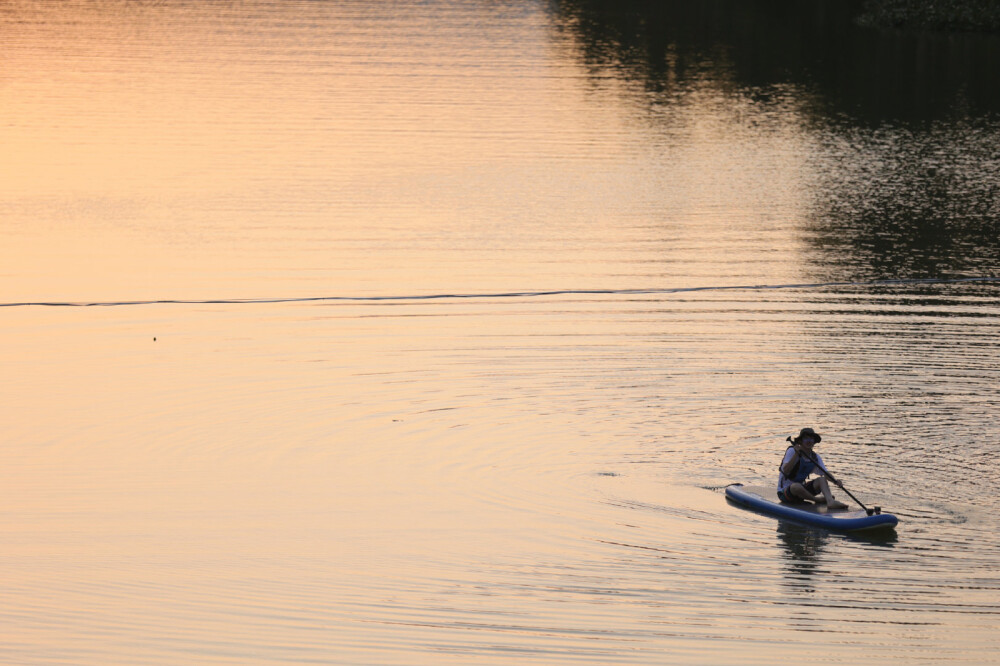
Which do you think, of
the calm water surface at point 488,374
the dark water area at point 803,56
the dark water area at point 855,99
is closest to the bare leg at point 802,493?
the calm water surface at point 488,374

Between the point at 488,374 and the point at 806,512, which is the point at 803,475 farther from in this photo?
the point at 488,374

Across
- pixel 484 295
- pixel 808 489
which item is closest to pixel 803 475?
pixel 808 489

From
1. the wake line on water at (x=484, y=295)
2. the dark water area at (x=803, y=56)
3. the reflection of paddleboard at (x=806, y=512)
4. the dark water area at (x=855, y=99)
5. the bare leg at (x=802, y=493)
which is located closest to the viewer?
the reflection of paddleboard at (x=806, y=512)

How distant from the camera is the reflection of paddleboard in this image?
1772 centimetres

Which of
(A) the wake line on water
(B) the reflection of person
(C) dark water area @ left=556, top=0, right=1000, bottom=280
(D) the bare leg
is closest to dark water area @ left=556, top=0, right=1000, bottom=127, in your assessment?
(C) dark water area @ left=556, top=0, right=1000, bottom=280

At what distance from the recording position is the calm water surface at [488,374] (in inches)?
647

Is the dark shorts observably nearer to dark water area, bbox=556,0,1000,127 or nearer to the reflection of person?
the reflection of person

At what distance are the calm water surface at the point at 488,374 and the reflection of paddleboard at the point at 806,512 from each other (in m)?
A: 0.18

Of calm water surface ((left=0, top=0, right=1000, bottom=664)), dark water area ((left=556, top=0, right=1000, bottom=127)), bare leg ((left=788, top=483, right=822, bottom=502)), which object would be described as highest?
bare leg ((left=788, top=483, right=822, bottom=502))

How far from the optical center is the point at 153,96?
47781 mm

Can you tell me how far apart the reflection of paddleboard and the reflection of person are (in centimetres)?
9

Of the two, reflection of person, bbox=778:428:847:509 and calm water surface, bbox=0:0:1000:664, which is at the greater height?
reflection of person, bbox=778:428:847:509

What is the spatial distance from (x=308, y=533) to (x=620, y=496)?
3695 millimetres

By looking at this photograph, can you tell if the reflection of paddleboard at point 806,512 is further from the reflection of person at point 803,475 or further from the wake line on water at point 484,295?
the wake line on water at point 484,295
